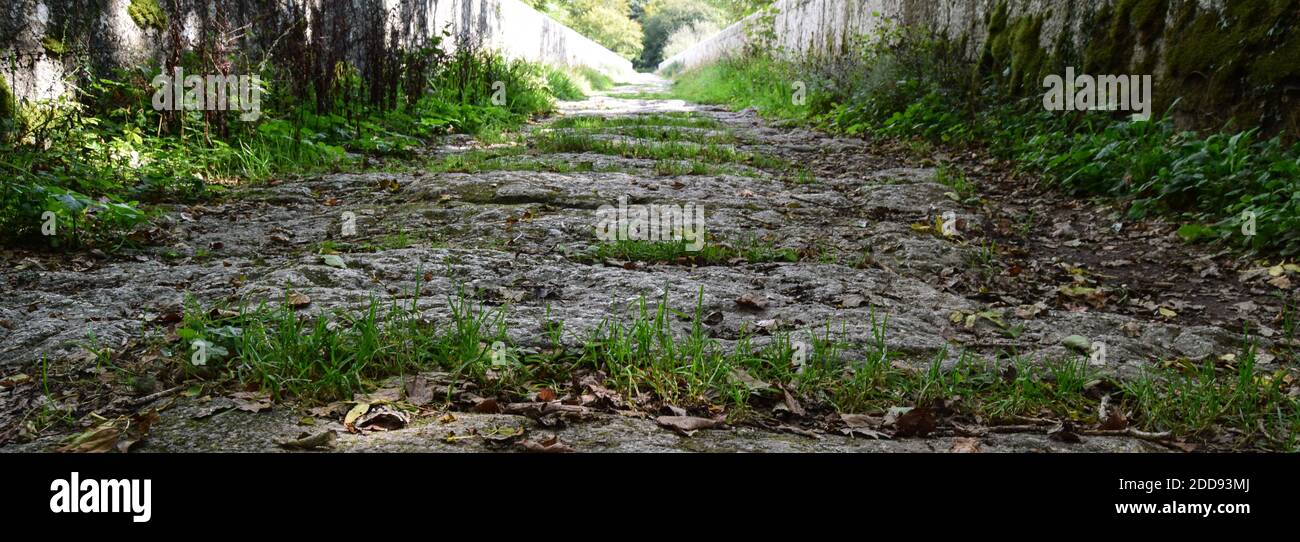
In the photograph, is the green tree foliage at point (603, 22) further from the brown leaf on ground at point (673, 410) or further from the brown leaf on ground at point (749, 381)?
the brown leaf on ground at point (673, 410)

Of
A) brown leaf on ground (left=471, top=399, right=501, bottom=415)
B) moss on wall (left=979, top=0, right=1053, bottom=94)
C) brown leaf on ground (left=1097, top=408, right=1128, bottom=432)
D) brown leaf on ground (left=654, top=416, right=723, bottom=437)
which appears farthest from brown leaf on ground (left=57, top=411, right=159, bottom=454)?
moss on wall (left=979, top=0, right=1053, bottom=94)

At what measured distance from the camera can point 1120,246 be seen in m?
4.31

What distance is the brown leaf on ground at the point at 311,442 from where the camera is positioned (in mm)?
1778

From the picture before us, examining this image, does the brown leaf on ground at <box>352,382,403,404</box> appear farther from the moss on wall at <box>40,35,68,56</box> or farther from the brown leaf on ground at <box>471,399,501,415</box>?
the moss on wall at <box>40,35,68,56</box>

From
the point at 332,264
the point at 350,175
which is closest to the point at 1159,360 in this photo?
the point at 332,264

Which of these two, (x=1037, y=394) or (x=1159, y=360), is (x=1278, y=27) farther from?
(x=1037, y=394)

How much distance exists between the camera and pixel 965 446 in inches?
76.5

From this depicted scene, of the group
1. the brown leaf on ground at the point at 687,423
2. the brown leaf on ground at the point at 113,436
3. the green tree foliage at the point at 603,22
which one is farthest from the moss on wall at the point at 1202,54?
the green tree foliage at the point at 603,22

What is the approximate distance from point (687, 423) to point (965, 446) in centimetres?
68

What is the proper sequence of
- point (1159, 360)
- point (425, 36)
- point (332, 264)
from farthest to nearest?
point (425, 36) → point (332, 264) → point (1159, 360)

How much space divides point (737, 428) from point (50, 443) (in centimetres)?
159

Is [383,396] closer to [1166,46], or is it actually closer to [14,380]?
[14,380]
